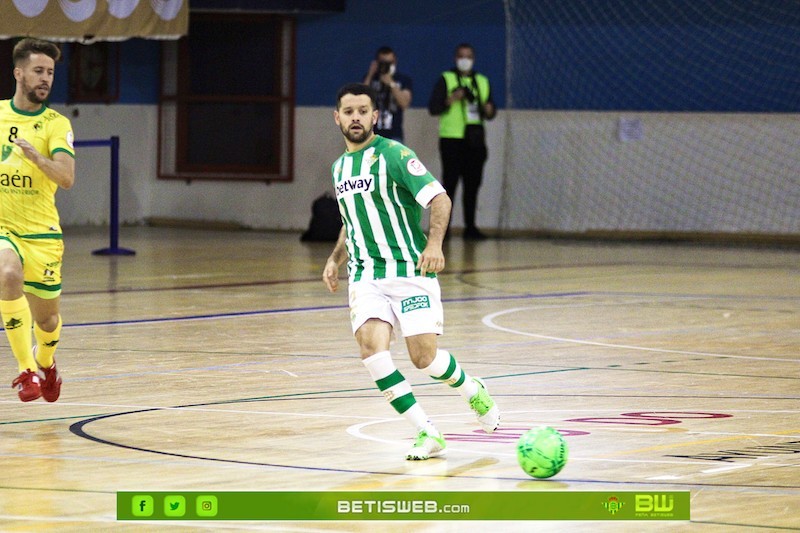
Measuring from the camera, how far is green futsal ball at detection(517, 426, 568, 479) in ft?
19.6

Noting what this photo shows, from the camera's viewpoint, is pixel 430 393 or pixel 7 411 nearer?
pixel 7 411

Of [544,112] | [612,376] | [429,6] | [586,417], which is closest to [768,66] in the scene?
[544,112]

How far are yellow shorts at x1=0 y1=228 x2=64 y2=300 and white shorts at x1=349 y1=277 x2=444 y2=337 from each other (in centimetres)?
172

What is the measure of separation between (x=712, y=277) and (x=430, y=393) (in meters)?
7.81

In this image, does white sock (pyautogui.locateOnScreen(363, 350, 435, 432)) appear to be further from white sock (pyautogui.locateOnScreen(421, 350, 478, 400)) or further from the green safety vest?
the green safety vest

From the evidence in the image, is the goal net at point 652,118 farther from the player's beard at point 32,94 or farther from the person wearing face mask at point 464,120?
the player's beard at point 32,94

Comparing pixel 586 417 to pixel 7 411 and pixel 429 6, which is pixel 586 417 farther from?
pixel 429 6

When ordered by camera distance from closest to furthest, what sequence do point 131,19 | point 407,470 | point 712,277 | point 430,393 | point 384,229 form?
point 407,470 → point 384,229 → point 430,393 → point 712,277 → point 131,19

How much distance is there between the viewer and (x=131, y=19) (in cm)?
1817

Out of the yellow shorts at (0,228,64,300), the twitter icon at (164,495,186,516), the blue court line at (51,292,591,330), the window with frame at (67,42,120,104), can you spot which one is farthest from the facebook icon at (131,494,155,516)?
the window with frame at (67,42,120,104)

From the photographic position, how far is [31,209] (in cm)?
770

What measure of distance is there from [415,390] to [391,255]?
178 cm

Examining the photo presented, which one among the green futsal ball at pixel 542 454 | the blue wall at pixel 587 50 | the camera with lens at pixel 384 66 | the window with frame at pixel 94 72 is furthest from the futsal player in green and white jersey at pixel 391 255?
the window with frame at pixel 94 72

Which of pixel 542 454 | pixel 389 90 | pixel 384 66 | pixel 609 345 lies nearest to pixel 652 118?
pixel 389 90
